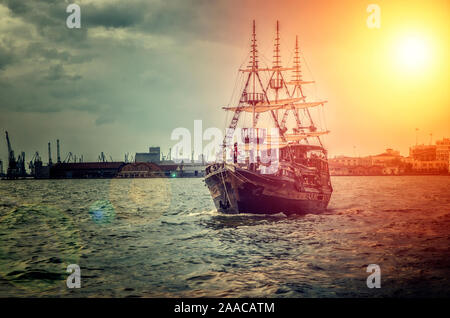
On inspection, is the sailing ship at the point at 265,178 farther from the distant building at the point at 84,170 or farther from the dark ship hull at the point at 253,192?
the distant building at the point at 84,170

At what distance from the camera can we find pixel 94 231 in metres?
25.1

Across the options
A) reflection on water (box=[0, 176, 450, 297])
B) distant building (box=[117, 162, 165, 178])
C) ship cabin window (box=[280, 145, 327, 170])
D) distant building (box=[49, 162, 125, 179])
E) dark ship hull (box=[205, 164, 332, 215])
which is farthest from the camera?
distant building (box=[117, 162, 165, 178])

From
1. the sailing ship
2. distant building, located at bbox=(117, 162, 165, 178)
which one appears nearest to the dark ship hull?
the sailing ship

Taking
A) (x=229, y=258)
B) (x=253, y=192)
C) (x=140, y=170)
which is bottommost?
(x=229, y=258)

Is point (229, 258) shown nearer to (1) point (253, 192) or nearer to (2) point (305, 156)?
(1) point (253, 192)

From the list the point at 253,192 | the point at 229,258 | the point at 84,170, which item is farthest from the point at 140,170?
the point at 229,258

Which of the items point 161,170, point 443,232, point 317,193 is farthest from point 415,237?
point 161,170

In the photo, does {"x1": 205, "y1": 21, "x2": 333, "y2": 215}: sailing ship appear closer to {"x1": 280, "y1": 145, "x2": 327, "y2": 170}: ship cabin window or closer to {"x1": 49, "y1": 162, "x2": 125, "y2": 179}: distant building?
{"x1": 280, "y1": 145, "x2": 327, "y2": 170}: ship cabin window

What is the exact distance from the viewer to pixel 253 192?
29.4m

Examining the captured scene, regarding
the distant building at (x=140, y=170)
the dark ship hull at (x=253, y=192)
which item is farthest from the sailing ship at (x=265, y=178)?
the distant building at (x=140, y=170)

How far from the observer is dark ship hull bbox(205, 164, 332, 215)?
2916 cm

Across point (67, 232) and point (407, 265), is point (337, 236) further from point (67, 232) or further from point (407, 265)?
point (67, 232)
